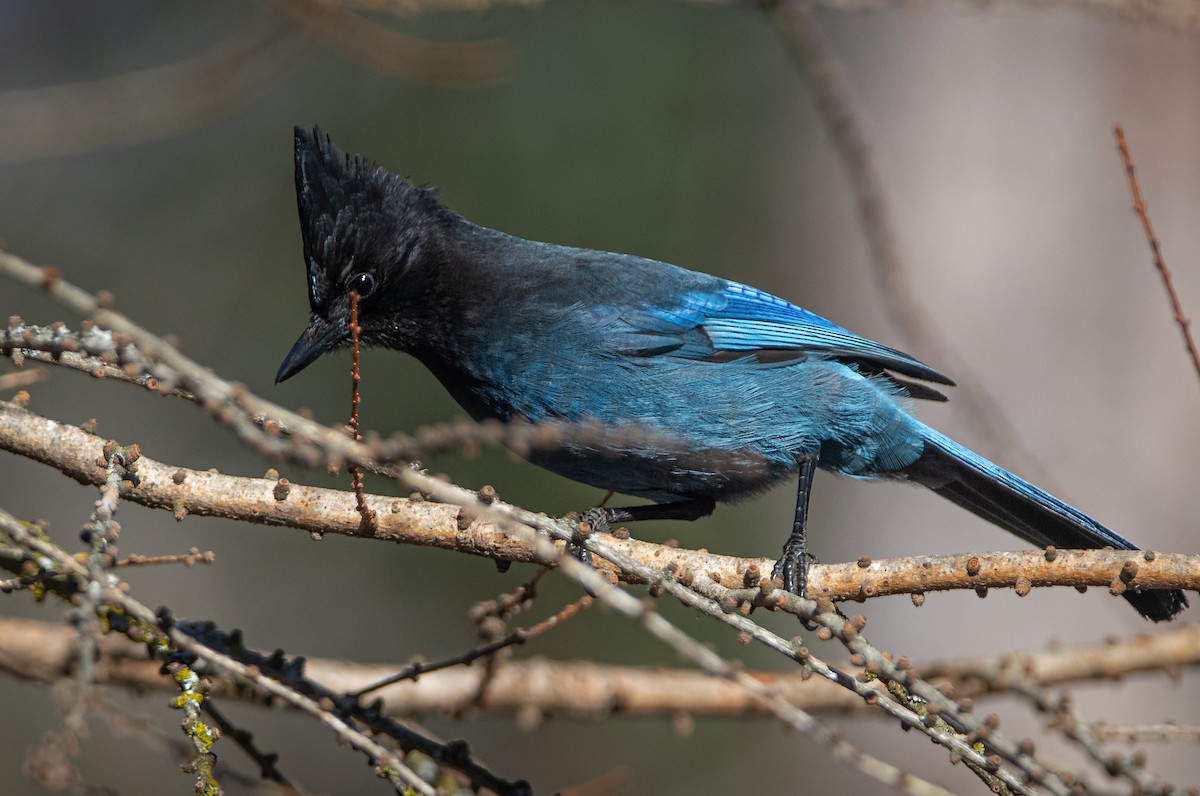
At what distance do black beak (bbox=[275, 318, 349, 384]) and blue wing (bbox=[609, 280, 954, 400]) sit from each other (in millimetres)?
955

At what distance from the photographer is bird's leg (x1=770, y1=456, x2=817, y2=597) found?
121 inches

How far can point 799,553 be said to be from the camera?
333cm

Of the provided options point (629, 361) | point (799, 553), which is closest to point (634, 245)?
point (629, 361)

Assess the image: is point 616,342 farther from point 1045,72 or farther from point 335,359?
point 335,359

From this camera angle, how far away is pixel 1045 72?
21.4 feet

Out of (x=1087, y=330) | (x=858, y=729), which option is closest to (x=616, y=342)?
(x=1087, y=330)

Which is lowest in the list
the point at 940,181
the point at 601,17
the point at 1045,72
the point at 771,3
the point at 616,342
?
the point at 616,342

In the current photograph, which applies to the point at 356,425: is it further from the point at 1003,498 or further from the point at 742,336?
the point at 1003,498

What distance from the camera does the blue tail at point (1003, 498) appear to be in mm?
3812

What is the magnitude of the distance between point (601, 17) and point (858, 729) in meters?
7.45

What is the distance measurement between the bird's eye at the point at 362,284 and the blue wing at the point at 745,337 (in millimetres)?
867

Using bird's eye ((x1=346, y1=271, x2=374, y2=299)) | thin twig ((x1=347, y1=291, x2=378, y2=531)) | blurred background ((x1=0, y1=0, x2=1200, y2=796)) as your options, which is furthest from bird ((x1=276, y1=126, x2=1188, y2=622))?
thin twig ((x1=347, y1=291, x2=378, y2=531))

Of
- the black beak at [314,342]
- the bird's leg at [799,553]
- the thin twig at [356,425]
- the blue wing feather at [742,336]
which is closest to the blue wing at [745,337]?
the blue wing feather at [742,336]

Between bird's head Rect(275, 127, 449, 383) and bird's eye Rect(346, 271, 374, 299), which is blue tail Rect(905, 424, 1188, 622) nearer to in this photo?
bird's head Rect(275, 127, 449, 383)
